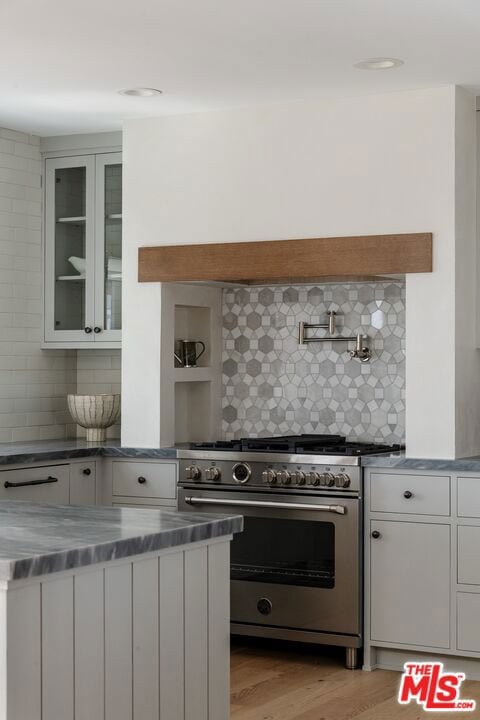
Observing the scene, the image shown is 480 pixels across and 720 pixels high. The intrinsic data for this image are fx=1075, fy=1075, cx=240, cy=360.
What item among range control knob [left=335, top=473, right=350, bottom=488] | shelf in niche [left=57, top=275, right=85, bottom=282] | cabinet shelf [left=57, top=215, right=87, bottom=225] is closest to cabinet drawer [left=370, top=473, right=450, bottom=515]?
range control knob [left=335, top=473, right=350, bottom=488]

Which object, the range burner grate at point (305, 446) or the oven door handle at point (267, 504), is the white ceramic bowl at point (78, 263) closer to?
the range burner grate at point (305, 446)

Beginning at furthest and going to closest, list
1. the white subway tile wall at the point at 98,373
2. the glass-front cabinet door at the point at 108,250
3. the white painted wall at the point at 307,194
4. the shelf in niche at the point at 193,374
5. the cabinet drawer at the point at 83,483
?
the white subway tile wall at the point at 98,373, the glass-front cabinet door at the point at 108,250, the shelf in niche at the point at 193,374, the cabinet drawer at the point at 83,483, the white painted wall at the point at 307,194

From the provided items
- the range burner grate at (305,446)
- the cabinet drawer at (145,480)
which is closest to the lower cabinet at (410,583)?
the range burner grate at (305,446)

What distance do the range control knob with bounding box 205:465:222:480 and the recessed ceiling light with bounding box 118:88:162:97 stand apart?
1.76 m

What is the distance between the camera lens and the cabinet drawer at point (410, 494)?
15.1 feet

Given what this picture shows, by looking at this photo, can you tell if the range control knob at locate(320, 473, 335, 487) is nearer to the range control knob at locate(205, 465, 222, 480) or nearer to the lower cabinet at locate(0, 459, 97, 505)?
the range control knob at locate(205, 465, 222, 480)

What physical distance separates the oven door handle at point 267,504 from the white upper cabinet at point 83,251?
44.6 inches

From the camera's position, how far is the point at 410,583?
15.4ft

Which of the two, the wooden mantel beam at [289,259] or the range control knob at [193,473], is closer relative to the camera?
the wooden mantel beam at [289,259]

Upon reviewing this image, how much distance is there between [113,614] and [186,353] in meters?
3.18

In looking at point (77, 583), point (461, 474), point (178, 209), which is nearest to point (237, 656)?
point (461, 474)

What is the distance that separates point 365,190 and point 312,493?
140 cm

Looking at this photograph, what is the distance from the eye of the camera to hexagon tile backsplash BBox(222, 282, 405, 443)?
17.5ft

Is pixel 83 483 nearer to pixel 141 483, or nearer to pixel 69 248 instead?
pixel 141 483
